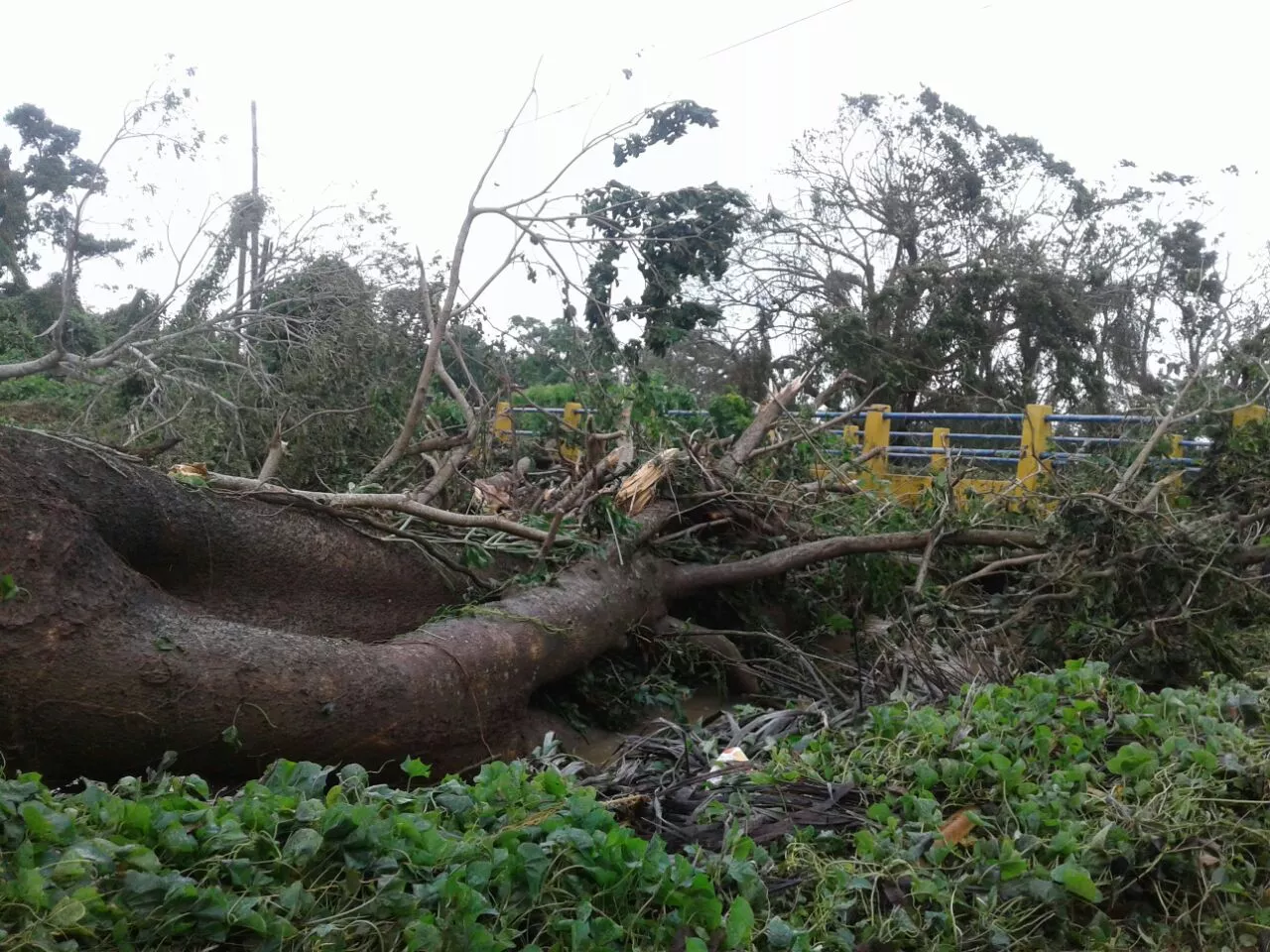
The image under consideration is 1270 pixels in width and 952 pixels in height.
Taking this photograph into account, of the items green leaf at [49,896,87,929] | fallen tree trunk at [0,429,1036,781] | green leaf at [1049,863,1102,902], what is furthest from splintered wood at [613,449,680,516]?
green leaf at [49,896,87,929]

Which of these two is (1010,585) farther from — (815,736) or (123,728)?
(123,728)

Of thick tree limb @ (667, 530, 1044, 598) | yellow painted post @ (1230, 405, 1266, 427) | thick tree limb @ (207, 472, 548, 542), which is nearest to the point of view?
thick tree limb @ (207, 472, 548, 542)

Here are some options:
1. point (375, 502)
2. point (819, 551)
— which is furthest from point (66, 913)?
point (819, 551)

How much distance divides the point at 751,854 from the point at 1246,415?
6462 millimetres

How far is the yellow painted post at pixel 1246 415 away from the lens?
7.48m

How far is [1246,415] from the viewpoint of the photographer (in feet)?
25.7

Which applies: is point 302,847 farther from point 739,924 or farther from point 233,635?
point 233,635

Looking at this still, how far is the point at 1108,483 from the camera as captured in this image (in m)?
7.01

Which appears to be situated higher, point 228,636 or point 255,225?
point 255,225

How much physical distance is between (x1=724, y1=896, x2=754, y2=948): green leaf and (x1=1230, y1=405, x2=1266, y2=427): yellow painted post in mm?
6274

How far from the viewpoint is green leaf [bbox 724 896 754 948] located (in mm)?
2354

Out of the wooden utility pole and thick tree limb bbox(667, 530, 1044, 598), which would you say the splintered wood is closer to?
thick tree limb bbox(667, 530, 1044, 598)

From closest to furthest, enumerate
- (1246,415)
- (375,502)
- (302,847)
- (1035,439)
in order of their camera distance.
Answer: (302,847), (375,502), (1246,415), (1035,439)

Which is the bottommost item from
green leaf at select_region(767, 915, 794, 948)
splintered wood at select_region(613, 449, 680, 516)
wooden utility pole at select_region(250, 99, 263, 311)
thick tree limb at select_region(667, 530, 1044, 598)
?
green leaf at select_region(767, 915, 794, 948)
